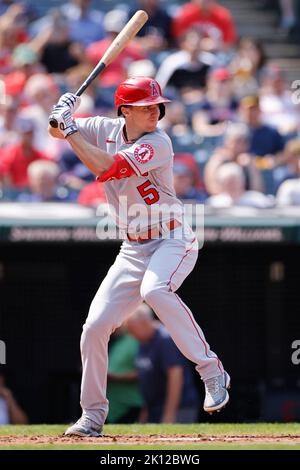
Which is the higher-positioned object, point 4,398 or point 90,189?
point 90,189

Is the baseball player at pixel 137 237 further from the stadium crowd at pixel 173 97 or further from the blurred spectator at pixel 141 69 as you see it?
the blurred spectator at pixel 141 69

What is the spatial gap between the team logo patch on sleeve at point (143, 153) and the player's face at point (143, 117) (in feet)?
0.68

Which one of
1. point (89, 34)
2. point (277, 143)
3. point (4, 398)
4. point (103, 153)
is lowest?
point (4, 398)

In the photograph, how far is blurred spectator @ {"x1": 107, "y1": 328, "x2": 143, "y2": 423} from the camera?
9422mm

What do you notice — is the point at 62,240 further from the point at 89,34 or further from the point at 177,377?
the point at 89,34

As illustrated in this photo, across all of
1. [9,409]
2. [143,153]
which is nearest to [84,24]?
[9,409]

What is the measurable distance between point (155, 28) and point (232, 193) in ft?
12.7

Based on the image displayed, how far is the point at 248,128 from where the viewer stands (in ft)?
37.6

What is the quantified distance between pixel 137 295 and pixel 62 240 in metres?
2.86

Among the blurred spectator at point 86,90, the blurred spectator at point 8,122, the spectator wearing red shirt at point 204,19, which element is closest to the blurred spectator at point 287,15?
the spectator wearing red shirt at point 204,19

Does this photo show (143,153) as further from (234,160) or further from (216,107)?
(216,107)

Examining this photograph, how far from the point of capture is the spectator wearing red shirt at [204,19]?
43.5ft
